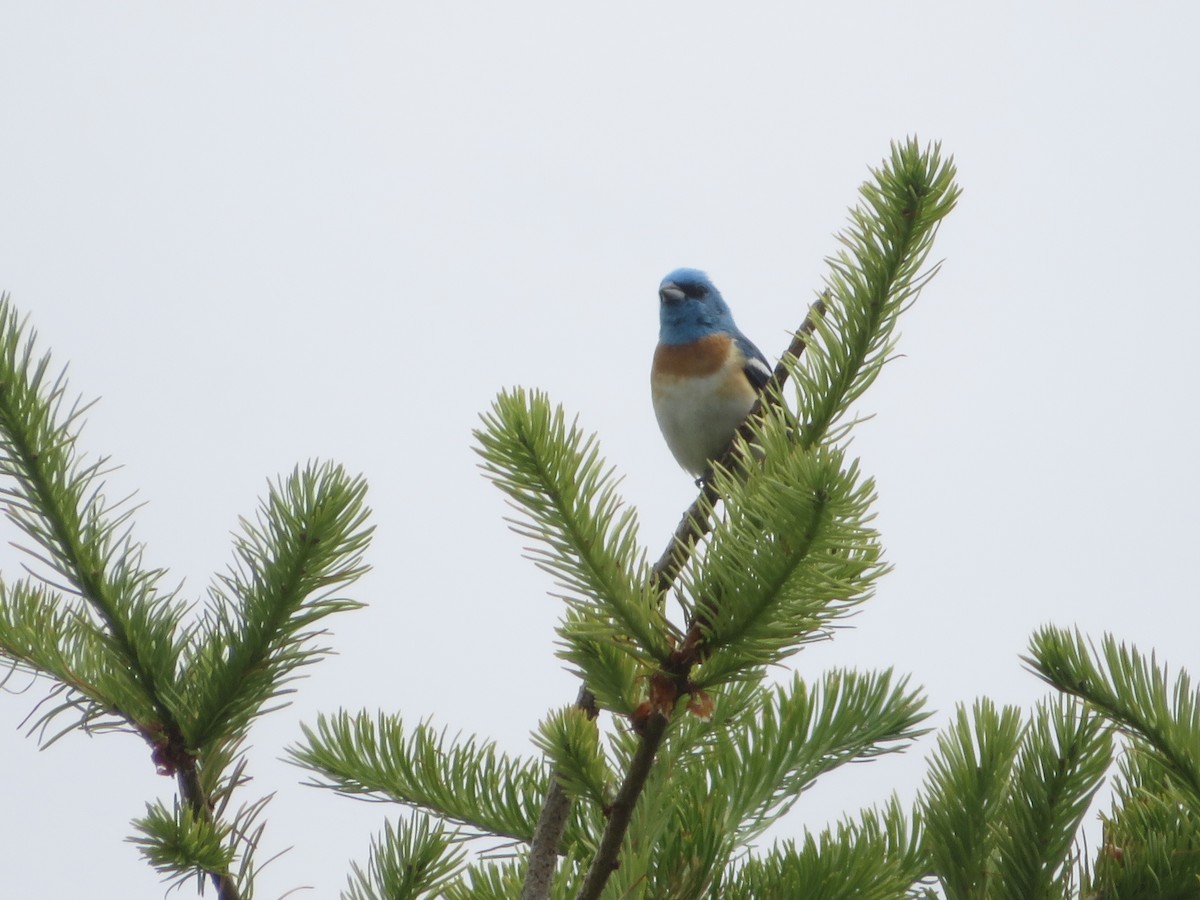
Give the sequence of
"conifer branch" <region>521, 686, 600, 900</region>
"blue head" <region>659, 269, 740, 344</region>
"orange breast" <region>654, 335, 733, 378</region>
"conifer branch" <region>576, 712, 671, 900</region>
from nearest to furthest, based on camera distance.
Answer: "conifer branch" <region>576, 712, 671, 900</region> → "conifer branch" <region>521, 686, 600, 900</region> → "orange breast" <region>654, 335, 733, 378</region> → "blue head" <region>659, 269, 740, 344</region>

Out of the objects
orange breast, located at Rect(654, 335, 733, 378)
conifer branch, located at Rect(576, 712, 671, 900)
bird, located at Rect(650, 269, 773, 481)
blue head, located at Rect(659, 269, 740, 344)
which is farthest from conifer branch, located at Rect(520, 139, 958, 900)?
blue head, located at Rect(659, 269, 740, 344)

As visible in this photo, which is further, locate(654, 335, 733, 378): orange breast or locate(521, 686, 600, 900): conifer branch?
locate(654, 335, 733, 378): orange breast

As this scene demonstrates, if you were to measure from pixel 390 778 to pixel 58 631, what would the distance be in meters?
0.63

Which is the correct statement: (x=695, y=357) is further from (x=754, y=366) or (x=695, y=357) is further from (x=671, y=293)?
(x=671, y=293)

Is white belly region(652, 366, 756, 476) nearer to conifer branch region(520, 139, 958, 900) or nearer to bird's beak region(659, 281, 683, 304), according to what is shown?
bird's beak region(659, 281, 683, 304)

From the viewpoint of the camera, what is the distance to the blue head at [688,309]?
21.1ft

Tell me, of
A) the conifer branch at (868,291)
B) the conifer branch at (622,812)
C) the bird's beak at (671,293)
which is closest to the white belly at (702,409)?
the bird's beak at (671,293)

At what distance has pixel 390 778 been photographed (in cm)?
211

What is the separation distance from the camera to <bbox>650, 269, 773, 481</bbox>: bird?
229 inches

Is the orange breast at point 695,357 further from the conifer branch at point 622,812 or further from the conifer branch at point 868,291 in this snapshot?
the conifer branch at point 622,812

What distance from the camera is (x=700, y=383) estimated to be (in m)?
5.88

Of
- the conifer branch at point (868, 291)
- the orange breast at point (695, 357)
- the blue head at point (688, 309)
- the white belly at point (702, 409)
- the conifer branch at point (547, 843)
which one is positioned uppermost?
the blue head at point (688, 309)

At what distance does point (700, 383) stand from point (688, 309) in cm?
77

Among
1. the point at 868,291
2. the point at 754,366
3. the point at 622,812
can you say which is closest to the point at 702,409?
the point at 754,366
